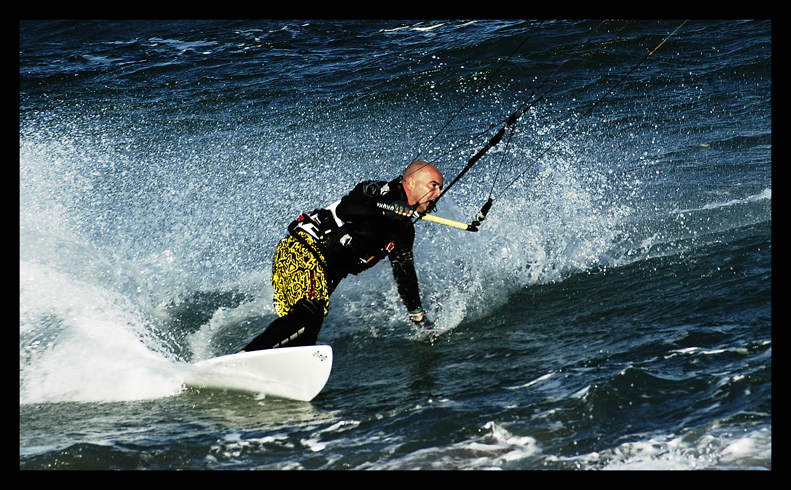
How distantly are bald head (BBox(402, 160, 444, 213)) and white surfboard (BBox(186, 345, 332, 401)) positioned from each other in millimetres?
1122

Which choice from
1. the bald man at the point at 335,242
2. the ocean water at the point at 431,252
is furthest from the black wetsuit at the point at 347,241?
the ocean water at the point at 431,252

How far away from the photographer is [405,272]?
4910 mm

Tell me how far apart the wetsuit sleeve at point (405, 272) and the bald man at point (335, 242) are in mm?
164

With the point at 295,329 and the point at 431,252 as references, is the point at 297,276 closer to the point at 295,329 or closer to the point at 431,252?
the point at 295,329

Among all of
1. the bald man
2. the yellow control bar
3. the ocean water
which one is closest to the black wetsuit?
the bald man

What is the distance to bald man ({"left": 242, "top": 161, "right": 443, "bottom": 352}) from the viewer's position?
4375mm

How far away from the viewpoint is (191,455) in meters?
3.41

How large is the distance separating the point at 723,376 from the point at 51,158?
881 cm

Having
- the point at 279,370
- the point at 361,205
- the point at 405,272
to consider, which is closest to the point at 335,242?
the point at 361,205

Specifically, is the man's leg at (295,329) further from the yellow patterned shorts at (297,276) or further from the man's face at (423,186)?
the man's face at (423,186)

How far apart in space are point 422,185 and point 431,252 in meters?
2.61

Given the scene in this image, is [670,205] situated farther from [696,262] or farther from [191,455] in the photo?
[191,455]

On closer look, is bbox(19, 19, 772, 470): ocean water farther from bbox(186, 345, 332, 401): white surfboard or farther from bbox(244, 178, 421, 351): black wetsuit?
bbox(244, 178, 421, 351): black wetsuit

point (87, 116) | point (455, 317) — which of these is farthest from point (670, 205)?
point (87, 116)
